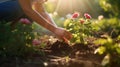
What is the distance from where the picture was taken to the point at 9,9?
5.64 metres

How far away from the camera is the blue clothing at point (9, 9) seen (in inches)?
219

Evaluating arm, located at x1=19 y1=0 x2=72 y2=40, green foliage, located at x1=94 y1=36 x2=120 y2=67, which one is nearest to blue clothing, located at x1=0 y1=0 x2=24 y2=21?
arm, located at x1=19 y1=0 x2=72 y2=40

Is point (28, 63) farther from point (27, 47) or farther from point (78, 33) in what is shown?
point (78, 33)

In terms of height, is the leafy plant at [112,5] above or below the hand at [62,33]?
below

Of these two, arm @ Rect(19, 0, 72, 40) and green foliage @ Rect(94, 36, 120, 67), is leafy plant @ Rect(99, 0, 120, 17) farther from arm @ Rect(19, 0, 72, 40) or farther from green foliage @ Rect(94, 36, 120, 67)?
arm @ Rect(19, 0, 72, 40)

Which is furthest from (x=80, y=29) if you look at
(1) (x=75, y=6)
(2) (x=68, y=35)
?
(1) (x=75, y=6)

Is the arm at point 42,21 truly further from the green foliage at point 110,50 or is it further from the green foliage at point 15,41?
the green foliage at point 110,50

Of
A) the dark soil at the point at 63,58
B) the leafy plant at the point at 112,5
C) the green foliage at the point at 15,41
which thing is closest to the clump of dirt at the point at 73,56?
the dark soil at the point at 63,58

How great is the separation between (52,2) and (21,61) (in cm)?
516

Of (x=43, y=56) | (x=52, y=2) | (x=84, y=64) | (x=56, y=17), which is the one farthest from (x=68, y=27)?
(x=52, y=2)

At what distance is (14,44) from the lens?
3.98 metres

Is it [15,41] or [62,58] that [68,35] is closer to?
[62,58]

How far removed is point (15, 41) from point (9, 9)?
1752 mm

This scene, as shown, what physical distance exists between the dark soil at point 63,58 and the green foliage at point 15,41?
0.13 meters
